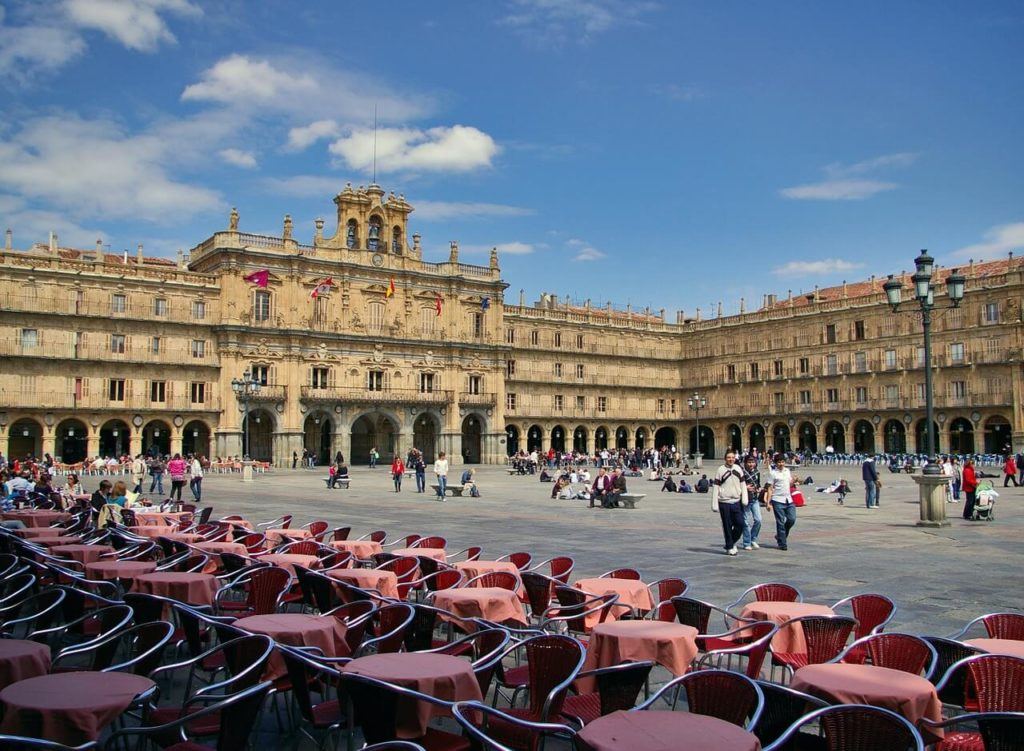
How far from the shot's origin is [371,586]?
7.74 m

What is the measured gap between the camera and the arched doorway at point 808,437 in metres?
59.6

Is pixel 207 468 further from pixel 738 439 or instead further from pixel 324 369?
pixel 738 439

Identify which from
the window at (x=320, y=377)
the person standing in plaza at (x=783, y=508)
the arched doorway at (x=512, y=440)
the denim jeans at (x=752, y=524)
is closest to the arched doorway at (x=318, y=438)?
the window at (x=320, y=377)

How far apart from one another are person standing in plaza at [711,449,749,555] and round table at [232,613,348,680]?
8.14 metres

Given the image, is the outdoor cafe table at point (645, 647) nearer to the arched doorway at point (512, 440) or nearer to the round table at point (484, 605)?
the round table at point (484, 605)

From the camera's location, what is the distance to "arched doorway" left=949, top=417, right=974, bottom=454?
2061 inches

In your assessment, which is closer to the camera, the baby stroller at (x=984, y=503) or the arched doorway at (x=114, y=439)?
the baby stroller at (x=984, y=503)

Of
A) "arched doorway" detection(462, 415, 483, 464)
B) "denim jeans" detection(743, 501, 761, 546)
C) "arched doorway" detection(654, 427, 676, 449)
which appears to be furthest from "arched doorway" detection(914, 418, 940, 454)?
"denim jeans" detection(743, 501, 761, 546)

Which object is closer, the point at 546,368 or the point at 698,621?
the point at 698,621

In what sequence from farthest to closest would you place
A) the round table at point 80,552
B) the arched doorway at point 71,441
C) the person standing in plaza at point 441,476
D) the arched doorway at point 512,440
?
1. the arched doorway at point 512,440
2. the arched doorway at point 71,441
3. the person standing in plaza at point 441,476
4. the round table at point 80,552

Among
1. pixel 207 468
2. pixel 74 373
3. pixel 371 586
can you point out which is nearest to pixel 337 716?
pixel 371 586

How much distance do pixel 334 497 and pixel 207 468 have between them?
20.0 meters

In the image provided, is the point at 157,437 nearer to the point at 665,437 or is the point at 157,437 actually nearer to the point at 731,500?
the point at 665,437

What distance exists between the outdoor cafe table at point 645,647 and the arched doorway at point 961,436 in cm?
5280
